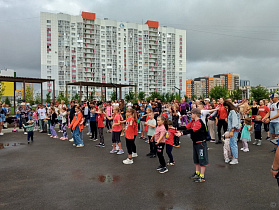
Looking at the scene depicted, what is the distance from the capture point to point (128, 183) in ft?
16.9

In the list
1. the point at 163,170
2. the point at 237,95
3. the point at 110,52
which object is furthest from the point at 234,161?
the point at 110,52

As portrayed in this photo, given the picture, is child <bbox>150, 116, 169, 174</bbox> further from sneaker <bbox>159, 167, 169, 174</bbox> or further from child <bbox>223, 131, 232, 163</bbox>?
child <bbox>223, 131, 232, 163</bbox>

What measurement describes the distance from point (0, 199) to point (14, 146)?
6.24 meters

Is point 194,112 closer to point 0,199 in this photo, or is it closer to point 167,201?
point 167,201

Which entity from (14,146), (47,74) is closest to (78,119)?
(14,146)

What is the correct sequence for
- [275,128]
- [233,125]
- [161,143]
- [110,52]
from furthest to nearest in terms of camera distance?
1. [110,52]
2. [275,128]
3. [233,125]
4. [161,143]

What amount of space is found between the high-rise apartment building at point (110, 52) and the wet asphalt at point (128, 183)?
86.3 meters

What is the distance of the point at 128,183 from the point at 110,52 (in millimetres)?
94757

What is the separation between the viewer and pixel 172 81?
109 metres

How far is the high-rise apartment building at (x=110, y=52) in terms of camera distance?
283 ft

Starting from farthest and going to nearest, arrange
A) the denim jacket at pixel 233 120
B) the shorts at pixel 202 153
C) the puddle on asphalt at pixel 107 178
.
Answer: the denim jacket at pixel 233 120 < the puddle on asphalt at pixel 107 178 < the shorts at pixel 202 153

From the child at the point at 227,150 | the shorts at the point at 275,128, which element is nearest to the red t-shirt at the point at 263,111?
the shorts at the point at 275,128

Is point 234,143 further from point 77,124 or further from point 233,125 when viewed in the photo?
point 77,124

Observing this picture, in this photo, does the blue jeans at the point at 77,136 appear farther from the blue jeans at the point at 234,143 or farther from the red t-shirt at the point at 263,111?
the red t-shirt at the point at 263,111
